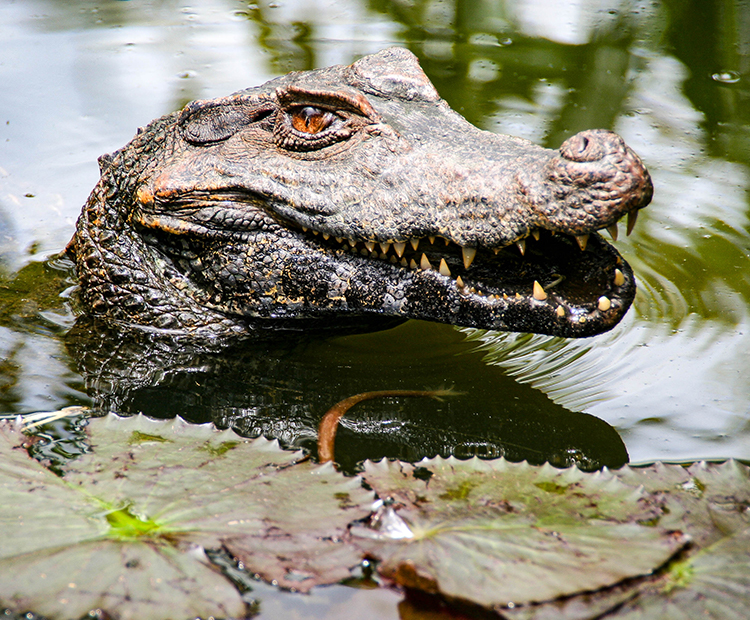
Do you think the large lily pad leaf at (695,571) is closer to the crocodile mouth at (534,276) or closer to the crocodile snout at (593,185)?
the crocodile mouth at (534,276)

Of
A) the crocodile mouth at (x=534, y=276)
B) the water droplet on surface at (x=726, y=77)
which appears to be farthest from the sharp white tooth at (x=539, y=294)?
the water droplet on surface at (x=726, y=77)

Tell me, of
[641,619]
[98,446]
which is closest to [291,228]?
[98,446]

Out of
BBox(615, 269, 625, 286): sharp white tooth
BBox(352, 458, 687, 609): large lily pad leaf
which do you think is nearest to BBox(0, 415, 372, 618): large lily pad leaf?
BBox(352, 458, 687, 609): large lily pad leaf

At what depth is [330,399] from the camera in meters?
2.91

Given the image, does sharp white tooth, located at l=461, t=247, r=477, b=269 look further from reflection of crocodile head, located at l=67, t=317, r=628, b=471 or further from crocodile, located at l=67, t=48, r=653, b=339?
reflection of crocodile head, located at l=67, t=317, r=628, b=471

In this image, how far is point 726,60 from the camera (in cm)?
638

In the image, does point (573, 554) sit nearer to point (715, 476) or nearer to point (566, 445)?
point (715, 476)

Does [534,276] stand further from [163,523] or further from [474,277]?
[163,523]

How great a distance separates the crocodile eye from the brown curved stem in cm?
115

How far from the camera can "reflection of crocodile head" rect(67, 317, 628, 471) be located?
2598 millimetres

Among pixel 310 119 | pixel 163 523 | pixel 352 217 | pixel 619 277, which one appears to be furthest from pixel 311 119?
pixel 163 523

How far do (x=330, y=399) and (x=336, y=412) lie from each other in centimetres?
17

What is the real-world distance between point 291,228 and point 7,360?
55.2 inches

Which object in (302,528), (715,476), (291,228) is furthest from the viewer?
(291,228)
